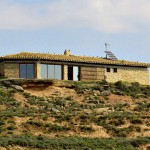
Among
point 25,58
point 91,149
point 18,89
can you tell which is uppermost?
point 25,58

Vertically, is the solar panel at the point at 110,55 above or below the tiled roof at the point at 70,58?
above

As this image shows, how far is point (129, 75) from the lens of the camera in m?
61.8

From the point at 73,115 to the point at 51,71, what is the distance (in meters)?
15.0

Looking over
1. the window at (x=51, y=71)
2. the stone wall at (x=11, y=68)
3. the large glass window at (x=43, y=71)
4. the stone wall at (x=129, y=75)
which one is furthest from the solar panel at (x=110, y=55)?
the stone wall at (x=11, y=68)

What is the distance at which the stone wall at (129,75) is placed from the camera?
60.5 m

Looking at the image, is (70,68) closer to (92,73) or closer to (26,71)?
(92,73)

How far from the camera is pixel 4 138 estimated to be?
34469mm

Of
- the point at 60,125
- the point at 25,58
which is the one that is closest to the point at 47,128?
the point at 60,125

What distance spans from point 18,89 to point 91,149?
17.9 metres

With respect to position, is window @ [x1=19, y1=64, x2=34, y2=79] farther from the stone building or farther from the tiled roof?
the tiled roof

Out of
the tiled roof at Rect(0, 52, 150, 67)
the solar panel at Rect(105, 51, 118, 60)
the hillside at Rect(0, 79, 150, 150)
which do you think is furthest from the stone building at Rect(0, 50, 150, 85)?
the hillside at Rect(0, 79, 150, 150)

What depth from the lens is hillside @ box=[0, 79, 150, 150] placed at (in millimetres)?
35562

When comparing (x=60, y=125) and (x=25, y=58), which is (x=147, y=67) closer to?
(x=25, y=58)

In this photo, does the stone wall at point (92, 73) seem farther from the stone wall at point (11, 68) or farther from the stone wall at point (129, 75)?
the stone wall at point (11, 68)
